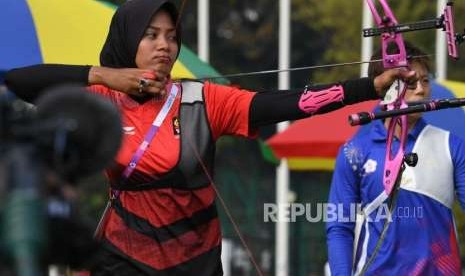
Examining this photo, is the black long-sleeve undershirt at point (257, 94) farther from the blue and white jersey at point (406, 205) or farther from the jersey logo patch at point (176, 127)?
the blue and white jersey at point (406, 205)

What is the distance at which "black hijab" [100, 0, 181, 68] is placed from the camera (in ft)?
17.0

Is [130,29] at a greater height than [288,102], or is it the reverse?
[130,29]

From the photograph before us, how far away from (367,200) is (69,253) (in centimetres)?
262

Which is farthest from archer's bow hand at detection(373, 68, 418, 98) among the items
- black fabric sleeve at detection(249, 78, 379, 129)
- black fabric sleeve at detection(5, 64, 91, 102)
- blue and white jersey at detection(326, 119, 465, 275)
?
black fabric sleeve at detection(5, 64, 91, 102)

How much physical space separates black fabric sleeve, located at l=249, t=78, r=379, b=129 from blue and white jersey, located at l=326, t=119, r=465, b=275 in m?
0.83

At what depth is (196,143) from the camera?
16.5 feet

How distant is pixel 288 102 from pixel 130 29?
2.16ft

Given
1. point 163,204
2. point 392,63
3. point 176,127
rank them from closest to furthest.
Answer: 1. point 163,204
2. point 176,127
3. point 392,63

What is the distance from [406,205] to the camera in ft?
18.7

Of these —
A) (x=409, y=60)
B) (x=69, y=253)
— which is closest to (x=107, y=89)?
(x=409, y=60)

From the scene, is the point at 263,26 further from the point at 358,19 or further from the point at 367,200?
the point at 367,200

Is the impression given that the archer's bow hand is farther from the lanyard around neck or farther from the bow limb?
the lanyard around neck

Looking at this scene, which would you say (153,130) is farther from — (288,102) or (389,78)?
(389,78)

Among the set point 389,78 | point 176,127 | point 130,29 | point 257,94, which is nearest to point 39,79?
point 130,29
